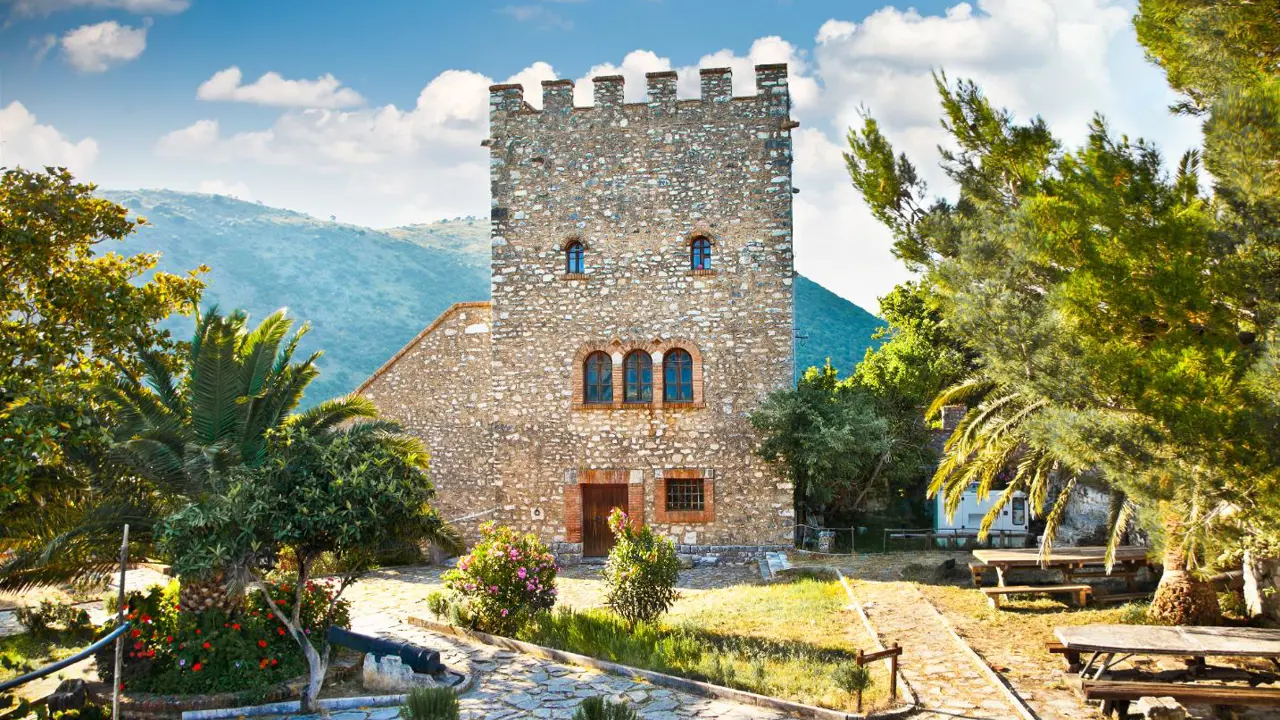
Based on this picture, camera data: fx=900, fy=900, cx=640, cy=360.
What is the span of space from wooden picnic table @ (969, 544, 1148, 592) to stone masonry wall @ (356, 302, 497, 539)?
1028 cm

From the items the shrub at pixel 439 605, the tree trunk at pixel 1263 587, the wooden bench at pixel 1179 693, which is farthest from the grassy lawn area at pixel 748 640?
the tree trunk at pixel 1263 587

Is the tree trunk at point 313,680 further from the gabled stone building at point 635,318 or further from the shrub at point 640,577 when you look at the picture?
the gabled stone building at point 635,318

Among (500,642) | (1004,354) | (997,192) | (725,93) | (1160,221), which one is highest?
(725,93)

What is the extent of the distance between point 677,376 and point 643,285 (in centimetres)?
204

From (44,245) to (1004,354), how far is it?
33.5 feet

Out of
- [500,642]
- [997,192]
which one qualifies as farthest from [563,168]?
[500,642]

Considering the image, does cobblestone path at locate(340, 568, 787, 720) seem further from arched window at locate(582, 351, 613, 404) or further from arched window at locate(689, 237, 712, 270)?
arched window at locate(689, 237, 712, 270)

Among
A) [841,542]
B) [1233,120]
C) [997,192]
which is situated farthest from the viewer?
[841,542]

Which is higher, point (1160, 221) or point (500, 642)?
point (1160, 221)

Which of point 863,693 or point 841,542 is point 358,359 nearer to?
point 841,542

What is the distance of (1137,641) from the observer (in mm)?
8570

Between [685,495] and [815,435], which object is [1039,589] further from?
[685,495]

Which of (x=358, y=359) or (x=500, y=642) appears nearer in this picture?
(x=500, y=642)

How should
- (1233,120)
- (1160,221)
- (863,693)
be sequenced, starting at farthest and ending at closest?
(863,693)
(1160,221)
(1233,120)
